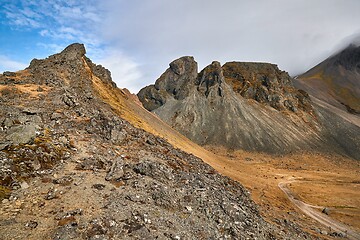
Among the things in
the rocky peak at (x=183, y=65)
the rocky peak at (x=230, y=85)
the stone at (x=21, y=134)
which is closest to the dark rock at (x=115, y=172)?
the stone at (x=21, y=134)

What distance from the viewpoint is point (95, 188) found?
55.5ft

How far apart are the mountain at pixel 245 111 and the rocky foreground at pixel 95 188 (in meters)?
87.9

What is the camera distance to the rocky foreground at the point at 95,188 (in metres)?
13.7

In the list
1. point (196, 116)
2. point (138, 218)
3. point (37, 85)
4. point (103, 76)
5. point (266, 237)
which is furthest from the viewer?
point (196, 116)

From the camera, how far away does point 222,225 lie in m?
17.5

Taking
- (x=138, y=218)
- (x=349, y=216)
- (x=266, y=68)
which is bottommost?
(x=349, y=216)

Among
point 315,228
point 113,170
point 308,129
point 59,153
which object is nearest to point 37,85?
point 59,153

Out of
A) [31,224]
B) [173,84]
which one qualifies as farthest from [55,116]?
[173,84]

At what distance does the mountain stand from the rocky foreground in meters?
87.9

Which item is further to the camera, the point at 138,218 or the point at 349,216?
the point at 349,216

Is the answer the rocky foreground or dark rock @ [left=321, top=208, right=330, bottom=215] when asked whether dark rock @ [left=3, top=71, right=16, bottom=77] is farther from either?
dark rock @ [left=321, top=208, right=330, bottom=215]

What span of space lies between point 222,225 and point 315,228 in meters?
21.7

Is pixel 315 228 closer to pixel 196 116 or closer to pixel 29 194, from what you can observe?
pixel 29 194

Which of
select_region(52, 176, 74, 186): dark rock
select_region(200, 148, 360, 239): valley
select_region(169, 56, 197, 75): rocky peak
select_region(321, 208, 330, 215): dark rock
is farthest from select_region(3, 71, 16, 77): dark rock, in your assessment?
select_region(169, 56, 197, 75): rocky peak
